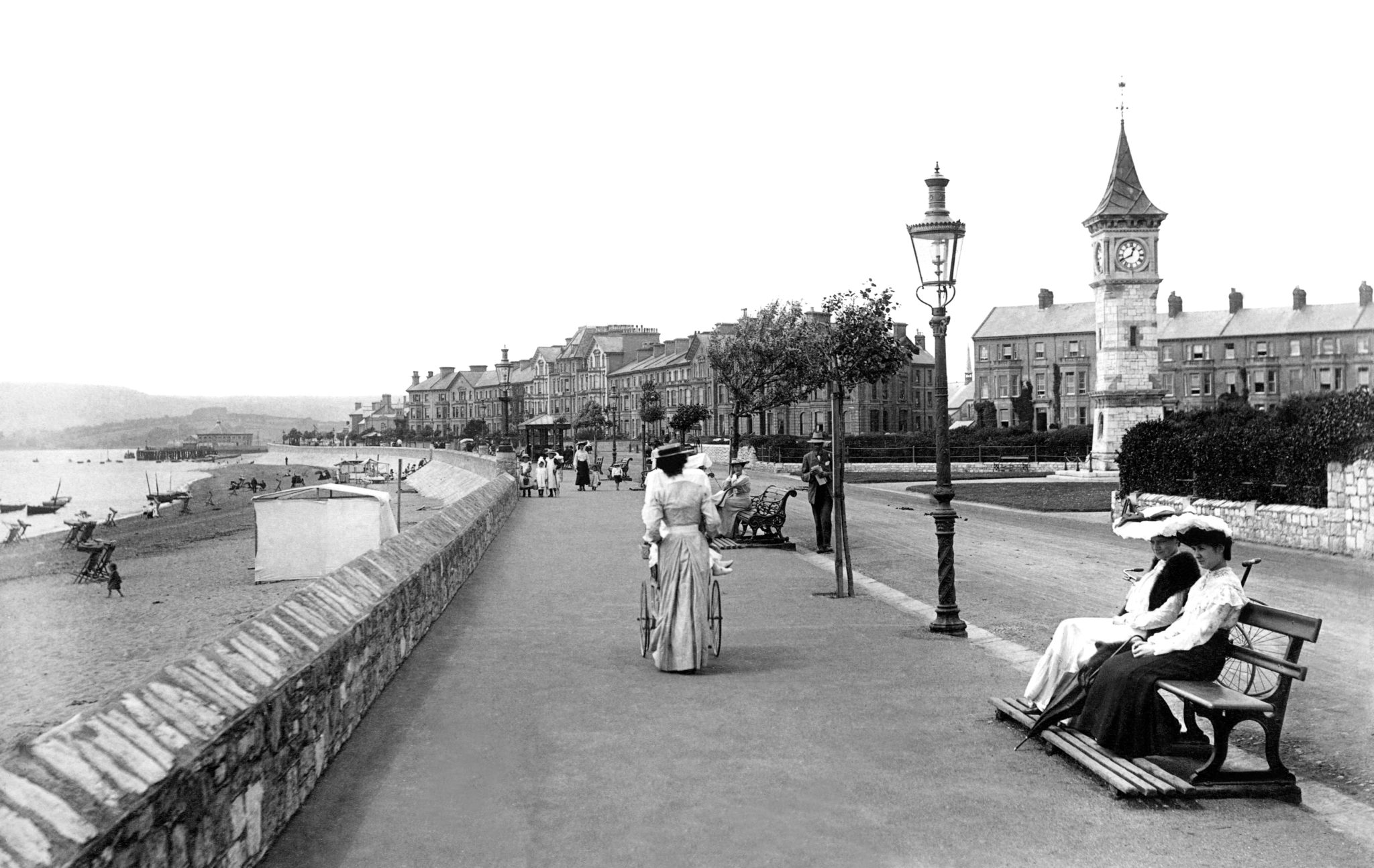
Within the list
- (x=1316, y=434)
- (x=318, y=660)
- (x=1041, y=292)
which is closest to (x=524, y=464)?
(x=1316, y=434)

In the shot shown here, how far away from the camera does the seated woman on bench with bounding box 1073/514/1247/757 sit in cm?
→ 577

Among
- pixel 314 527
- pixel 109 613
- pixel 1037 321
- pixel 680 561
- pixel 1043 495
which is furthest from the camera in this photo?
pixel 1037 321

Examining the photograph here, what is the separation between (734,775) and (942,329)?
622 cm

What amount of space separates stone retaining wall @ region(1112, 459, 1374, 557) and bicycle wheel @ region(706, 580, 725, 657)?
9725 mm

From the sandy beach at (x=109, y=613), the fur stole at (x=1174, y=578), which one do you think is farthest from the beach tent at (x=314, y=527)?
the fur stole at (x=1174, y=578)

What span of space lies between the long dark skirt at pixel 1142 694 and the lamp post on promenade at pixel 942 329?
4239 mm

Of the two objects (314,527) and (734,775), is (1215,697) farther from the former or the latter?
(314,527)

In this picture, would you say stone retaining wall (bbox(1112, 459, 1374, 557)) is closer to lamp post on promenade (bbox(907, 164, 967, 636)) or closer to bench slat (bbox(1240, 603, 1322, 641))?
lamp post on promenade (bbox(907, 164, 967, 636))

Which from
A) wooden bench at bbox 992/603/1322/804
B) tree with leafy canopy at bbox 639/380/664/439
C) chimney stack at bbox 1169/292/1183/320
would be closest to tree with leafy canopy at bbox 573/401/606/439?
tree with leafy canopy at bbox 639/380/664/439

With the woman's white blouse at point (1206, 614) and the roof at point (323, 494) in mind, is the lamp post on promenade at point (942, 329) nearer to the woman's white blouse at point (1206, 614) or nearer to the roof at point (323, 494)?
the woman's white blouse at point (1206, 614)

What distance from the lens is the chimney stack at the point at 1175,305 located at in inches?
3845

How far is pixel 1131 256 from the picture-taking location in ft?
194

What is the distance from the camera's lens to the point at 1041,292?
100625 millimetres

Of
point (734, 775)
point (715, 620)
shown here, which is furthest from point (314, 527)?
point (734, 775)
